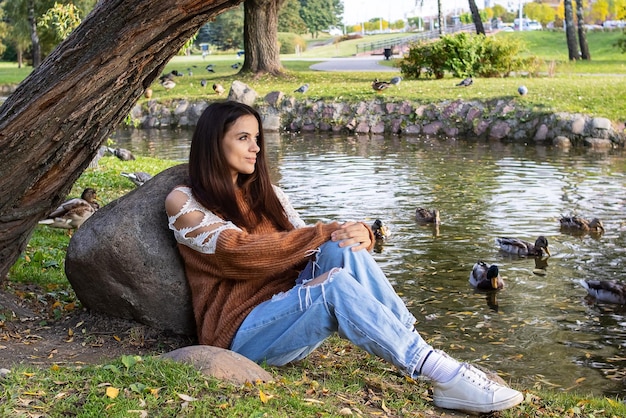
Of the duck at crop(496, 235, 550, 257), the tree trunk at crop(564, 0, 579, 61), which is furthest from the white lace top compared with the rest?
the tree trunk at crop(564, 0, 579, 61)

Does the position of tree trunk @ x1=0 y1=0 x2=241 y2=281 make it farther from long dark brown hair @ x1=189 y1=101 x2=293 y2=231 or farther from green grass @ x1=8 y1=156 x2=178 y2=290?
green grass @ x1=8 y1=156 x2=178 y2=290

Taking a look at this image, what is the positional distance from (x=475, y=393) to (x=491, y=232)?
256 inches

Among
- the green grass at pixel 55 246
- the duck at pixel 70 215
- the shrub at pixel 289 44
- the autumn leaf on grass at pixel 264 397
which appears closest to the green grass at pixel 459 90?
the green grass at pixel 55 246

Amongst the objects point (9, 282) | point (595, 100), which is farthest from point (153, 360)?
point (595, 100)

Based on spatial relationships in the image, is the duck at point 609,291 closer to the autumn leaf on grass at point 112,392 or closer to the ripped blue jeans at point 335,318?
the ripped blue jeans at point 335,318

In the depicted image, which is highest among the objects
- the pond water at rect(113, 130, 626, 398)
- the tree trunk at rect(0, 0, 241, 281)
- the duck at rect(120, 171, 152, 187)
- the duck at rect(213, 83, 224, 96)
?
the tree trunk at rect(0, 0, 241, 281)

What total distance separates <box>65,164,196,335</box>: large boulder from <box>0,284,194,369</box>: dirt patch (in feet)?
0.33

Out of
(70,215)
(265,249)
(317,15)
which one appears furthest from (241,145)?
(317,15)

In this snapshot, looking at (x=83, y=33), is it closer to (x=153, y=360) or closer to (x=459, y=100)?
(x=153, y=360)

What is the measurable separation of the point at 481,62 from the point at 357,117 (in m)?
6.70

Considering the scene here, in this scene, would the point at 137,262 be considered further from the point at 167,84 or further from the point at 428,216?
the point at 167,84

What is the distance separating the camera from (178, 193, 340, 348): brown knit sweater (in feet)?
15.9

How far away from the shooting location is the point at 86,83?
5090mm

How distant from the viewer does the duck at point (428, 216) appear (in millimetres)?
11184
